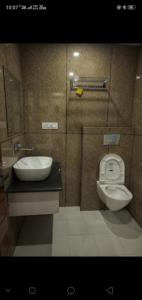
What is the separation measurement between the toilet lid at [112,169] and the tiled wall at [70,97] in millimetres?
114

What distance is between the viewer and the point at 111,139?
6.15 feet

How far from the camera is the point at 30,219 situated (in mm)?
1791

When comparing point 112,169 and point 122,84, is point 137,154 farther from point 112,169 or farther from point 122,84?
point 122,84

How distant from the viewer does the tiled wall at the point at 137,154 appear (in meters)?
1.72

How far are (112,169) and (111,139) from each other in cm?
40

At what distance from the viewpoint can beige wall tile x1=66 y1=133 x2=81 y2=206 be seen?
1.91m

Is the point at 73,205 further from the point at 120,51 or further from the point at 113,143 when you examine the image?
the point at 120,51
